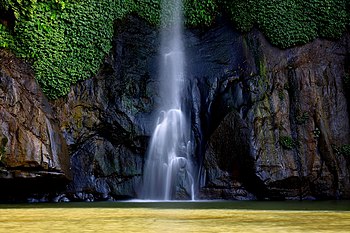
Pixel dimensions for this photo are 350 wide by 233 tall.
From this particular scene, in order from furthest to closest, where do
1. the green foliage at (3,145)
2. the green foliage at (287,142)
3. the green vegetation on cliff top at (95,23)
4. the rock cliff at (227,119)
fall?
the green vegetation on cliff top at (95,23) < the green foliage at (287,142) < the rock cliff at (227,119) < the green foliage at (3,145)

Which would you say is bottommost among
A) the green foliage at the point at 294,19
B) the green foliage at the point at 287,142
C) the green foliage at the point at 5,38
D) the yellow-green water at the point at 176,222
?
the yellow-green water at the point at 176,222

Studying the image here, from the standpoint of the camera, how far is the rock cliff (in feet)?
31.9

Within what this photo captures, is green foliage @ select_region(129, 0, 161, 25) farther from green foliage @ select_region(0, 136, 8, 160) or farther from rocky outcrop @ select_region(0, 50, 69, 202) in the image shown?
green foliage @ select_region(0, 136, 8, 160)

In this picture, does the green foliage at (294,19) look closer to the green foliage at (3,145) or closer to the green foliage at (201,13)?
the green foliage at (201,13)

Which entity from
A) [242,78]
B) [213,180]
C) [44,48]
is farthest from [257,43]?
[44,48]

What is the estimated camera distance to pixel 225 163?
9836mm

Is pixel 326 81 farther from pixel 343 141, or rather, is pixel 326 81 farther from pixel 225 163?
pixel 225 163

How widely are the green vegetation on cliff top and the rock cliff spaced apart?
1.15 feet

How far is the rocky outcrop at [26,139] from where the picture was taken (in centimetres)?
809

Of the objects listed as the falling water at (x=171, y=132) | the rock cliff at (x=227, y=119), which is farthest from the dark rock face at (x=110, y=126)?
the falling water at (x=171, y=132)

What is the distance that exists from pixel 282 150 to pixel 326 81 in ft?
7.54

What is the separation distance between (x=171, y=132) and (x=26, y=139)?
3.66 m

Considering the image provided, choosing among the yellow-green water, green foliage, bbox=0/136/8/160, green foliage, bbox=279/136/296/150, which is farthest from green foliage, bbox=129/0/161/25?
the yellow-green water

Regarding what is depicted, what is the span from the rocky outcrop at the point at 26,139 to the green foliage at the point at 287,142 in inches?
203
